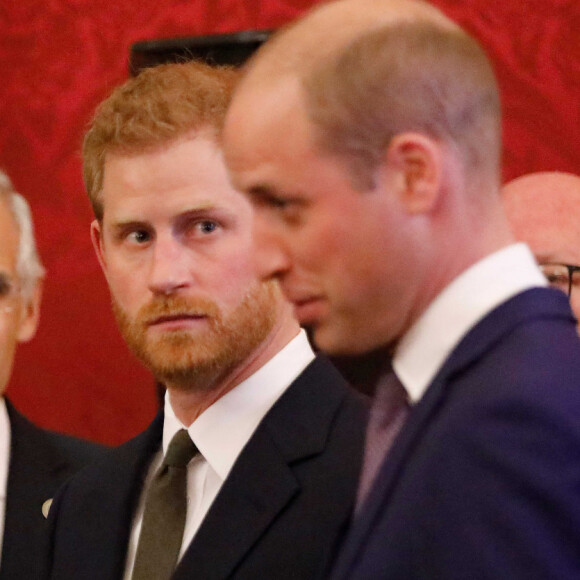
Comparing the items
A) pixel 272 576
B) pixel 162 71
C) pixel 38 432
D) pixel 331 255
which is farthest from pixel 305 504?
pixel 38 432

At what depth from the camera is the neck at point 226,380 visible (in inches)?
53.4

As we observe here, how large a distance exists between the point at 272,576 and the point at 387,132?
1.91ft

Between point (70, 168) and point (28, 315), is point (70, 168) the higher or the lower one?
the higher one

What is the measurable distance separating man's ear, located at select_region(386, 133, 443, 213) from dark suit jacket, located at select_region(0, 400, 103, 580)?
1192mm

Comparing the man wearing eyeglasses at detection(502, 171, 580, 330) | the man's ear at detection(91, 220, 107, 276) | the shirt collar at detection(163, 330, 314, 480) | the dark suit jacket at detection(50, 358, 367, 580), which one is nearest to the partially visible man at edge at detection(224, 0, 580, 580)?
the dark suit jacket at detection(50, 358, 367, 580)

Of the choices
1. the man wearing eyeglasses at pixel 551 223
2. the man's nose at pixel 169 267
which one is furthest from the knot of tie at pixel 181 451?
the man wearing eyeglasses at pixel 551 223

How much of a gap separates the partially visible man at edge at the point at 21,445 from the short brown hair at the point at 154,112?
64 cm

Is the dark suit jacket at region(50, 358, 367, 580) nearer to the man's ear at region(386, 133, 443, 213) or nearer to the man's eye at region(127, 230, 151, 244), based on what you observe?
the man's eye at region(127, 230, 151, 244)

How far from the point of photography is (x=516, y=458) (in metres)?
0.64

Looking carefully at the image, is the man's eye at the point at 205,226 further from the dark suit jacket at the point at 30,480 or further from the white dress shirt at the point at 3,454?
the white dress shirt at the point at 3,454

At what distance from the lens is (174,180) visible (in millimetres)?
1345

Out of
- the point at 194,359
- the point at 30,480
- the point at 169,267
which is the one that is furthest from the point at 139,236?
the point at 30,480

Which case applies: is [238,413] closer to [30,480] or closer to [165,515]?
[165,515]

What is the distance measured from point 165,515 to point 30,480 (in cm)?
67
